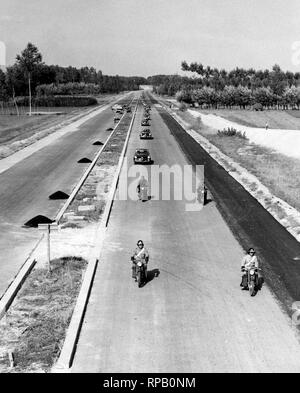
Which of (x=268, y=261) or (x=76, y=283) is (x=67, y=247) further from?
(x=268, y=261)

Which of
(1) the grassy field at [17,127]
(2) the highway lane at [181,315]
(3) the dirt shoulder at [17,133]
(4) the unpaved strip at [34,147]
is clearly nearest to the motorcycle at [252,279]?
(2) the highway lane at [181,315]

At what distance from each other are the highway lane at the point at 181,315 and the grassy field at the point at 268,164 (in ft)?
37.3

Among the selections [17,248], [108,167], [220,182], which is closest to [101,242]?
[17,248]

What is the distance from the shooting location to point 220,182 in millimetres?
38938

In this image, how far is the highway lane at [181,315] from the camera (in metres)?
14.1

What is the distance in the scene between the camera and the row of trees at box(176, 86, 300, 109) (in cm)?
14588

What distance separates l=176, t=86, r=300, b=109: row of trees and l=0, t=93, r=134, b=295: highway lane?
3334 inches

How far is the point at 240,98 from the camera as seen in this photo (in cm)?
14675

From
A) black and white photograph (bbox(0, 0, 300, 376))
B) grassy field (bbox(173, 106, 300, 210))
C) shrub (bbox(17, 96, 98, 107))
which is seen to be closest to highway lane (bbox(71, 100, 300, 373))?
black and white photograph (bbox(0, 0, 300, 376))

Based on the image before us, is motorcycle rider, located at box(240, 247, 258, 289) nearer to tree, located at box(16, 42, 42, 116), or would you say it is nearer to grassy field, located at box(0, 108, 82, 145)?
grassy field, located at box(0, 108, 82, 145)

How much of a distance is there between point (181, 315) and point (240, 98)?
136 metres

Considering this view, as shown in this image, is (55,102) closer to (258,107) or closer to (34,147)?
(258,107)

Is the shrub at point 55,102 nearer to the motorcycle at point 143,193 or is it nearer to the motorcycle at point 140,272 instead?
the motorcycle at point 143,193

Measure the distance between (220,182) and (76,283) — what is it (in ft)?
71.0
